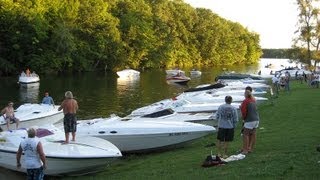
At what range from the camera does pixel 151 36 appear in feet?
352

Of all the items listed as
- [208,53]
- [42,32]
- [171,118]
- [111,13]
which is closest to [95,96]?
[171,118]

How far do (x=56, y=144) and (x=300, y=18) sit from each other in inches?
1965

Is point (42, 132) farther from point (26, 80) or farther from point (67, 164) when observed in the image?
point (26, 80)

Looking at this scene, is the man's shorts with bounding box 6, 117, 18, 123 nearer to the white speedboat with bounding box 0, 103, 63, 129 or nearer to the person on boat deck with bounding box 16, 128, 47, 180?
the white speedboat with bounding box 0, 103, 63, 129

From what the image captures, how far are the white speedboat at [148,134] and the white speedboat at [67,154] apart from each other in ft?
6.83

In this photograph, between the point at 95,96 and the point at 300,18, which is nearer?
the point at 95,96

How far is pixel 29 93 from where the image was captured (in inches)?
1930

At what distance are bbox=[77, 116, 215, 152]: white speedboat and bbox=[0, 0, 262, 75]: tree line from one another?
2288 inches

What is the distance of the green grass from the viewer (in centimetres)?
1206

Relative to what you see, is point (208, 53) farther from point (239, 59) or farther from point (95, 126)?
point (95, 126)

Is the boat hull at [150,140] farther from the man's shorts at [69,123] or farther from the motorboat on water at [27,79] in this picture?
the motorboat on water at [27,79]

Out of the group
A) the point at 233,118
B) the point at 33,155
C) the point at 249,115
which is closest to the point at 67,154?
the point at 33,155

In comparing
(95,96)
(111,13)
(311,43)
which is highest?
(111,13)

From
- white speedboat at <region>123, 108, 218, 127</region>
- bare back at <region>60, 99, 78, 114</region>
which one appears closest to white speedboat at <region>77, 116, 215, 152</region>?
bare back at <region>60, 99, 78, 114</region>
